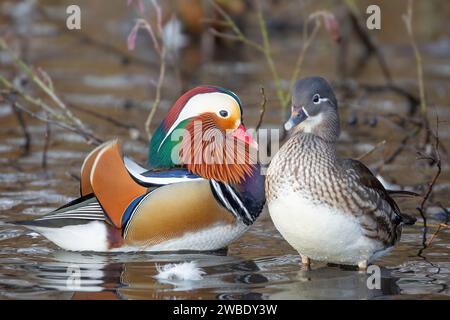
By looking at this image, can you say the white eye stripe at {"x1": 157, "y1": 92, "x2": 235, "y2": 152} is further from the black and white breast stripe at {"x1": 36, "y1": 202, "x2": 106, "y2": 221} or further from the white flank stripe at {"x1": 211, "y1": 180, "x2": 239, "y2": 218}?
the black and white breast stripe at {"x1": 36, "y1": 202, "x2": 106, "y2": 221}

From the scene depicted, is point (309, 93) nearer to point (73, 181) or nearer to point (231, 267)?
point (231, 267)

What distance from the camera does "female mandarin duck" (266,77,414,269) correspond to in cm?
486

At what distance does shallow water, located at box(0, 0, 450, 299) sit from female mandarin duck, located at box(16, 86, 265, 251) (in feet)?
0.41

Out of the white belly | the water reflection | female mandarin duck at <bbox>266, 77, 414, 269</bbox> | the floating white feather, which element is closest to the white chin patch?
female mandarin duck at <bbox>266, 77, 414, 269</bbox>

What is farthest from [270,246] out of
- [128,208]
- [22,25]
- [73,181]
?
[22,25]

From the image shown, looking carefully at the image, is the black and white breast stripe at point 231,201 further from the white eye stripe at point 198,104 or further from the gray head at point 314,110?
the gray head at point 314,110

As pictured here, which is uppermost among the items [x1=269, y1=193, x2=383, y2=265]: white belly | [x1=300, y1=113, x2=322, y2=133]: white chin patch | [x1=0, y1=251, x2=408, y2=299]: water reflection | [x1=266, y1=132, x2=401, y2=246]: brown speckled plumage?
[x1=300, y1=113, x2=322, y2=133]: white chin patch

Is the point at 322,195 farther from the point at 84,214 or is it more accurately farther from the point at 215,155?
the point at 84,214

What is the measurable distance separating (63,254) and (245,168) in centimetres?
111

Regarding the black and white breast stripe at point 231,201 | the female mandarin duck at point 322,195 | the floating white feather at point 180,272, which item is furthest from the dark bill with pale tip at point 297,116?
the floating white feather at point 180,272

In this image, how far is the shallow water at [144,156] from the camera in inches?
194

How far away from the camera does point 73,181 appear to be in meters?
7.21

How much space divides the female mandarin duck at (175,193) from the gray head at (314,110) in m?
0.54

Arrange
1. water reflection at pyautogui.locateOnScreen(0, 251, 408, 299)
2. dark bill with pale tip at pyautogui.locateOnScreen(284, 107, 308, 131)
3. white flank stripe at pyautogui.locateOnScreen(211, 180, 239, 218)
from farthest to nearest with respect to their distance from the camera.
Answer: white flank stripe at pyautogui.locateOnScreen(211, 180, 239, 218) < dark bill with pale tip at pyautogui.locateOnScreen(284, 107, 308, 131) < water reflection at pyautogui.locateOnScreen(0, 251, 408, 299)
